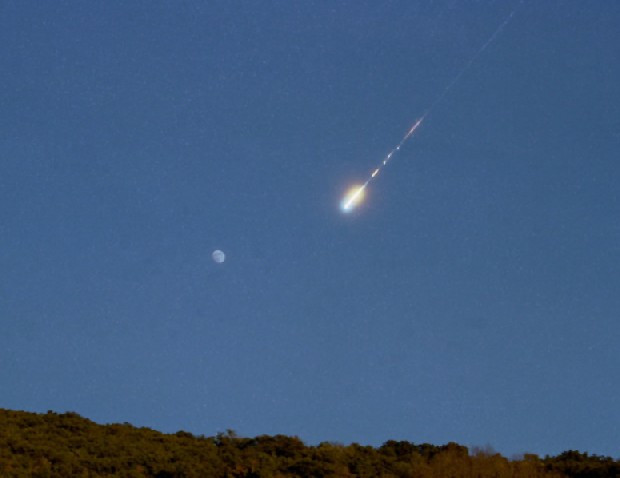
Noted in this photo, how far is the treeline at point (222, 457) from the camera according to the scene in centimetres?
2350

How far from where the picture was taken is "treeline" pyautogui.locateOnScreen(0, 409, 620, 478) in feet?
77.1

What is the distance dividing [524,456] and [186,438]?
10558mm

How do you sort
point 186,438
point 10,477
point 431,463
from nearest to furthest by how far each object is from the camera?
1. point 10,477
2. point 431,463
3. point 186,438

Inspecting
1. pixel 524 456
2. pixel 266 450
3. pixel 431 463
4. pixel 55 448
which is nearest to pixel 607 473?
pixel 524 456

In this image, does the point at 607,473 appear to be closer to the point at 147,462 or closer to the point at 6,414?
the point at 147,462

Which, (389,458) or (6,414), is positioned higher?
(6,414)

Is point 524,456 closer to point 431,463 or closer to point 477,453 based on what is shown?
point 477,453

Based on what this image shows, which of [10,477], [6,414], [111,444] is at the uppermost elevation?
[6,414]

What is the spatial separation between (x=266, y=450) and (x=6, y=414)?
340 inches

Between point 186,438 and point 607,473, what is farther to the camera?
point 186,438

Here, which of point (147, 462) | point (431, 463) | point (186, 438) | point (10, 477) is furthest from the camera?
point (186, 438)

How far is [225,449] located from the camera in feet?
86.5

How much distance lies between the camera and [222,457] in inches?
1002

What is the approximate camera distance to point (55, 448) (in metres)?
24.5
